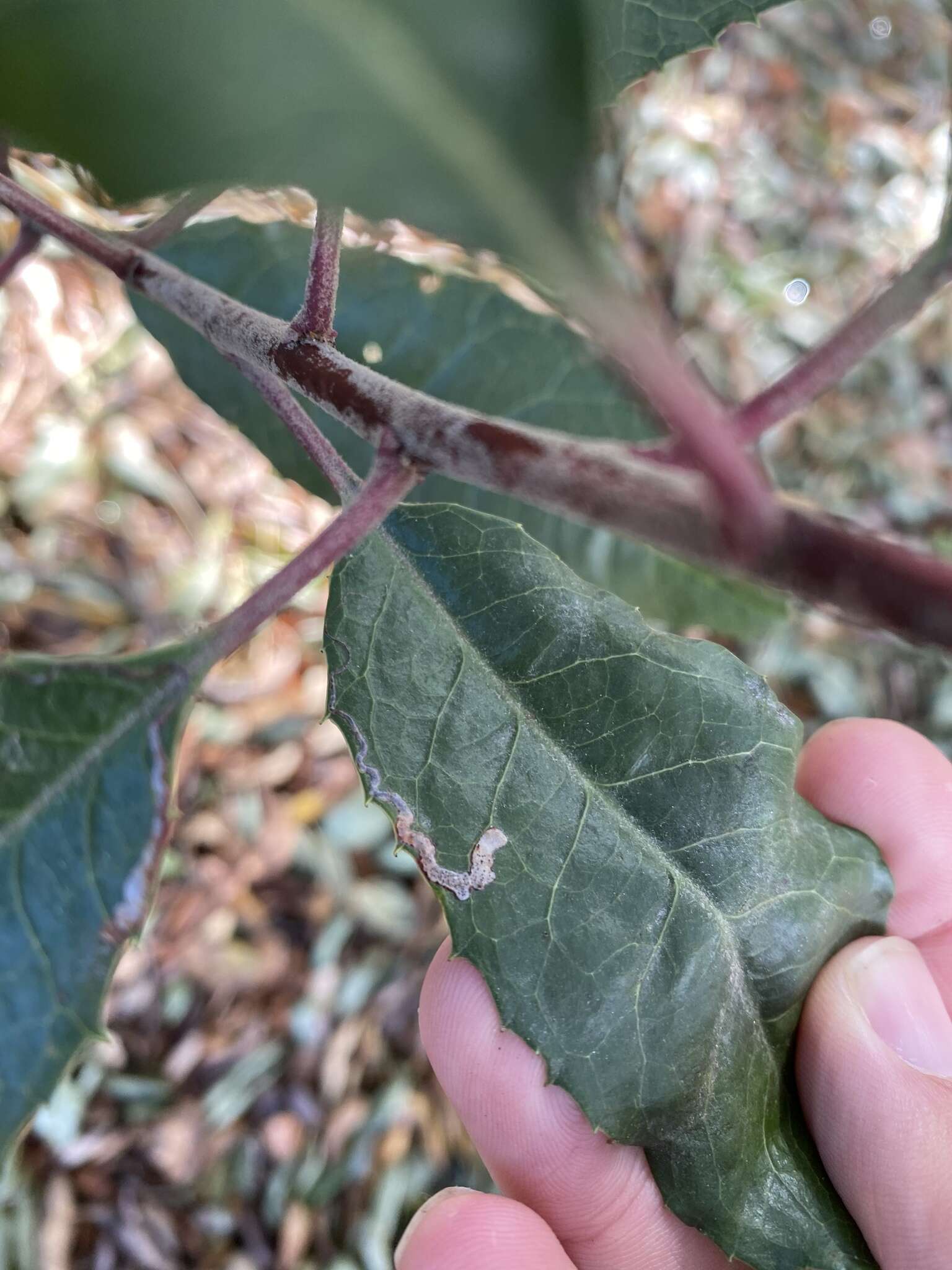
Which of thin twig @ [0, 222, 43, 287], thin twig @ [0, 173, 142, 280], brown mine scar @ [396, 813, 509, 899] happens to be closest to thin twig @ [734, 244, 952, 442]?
brown mine scar @ [396, 813, 509, 899]

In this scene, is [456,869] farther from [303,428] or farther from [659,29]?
[659,29]

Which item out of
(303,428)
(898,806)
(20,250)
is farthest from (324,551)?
(898,806)


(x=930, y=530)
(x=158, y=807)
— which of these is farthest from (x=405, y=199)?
(x=930, y=530)

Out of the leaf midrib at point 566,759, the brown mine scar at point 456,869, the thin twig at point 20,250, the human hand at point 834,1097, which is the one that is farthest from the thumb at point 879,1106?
the thin twig at point 20,250

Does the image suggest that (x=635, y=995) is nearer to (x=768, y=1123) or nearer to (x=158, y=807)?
(x=768, y=1123)

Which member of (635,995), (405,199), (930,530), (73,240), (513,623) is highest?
(73,240)
